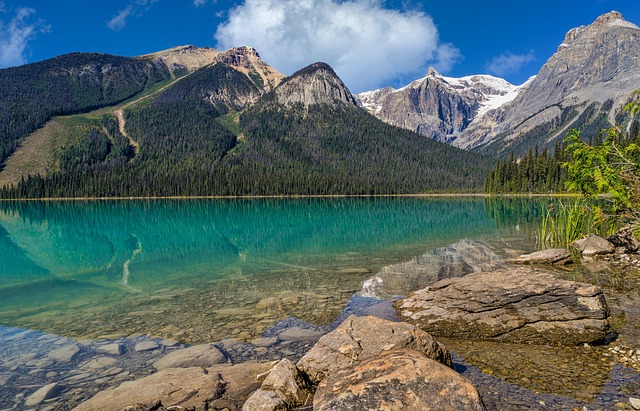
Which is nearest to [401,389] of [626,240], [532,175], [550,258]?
[550,258]

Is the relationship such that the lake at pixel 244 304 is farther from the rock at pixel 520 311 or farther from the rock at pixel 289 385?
the rock at pixel 289 385

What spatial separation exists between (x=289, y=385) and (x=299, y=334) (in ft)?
16.9

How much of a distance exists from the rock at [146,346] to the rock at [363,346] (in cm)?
608

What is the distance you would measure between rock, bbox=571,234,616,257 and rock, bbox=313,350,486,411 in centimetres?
Answer: 2350

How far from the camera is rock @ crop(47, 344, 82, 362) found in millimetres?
11980

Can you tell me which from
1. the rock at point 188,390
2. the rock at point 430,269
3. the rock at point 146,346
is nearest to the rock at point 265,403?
the rock at point 188,390

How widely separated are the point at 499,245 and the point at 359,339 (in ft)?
90.2

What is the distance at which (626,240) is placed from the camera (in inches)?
998

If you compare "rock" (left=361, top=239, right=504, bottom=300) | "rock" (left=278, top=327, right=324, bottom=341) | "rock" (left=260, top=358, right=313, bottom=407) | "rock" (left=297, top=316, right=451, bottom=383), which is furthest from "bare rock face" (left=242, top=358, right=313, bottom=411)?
"rock" (left=361, top=239, right=504, bottom=300)

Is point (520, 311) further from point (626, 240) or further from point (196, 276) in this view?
point (196, 276)

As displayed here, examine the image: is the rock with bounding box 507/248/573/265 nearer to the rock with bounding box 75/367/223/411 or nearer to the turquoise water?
the turquoise water

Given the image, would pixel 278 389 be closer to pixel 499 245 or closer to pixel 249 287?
pixel 249 287

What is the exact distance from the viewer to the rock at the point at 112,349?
12453 mm

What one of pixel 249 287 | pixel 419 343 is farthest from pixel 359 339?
pixel 249 287
